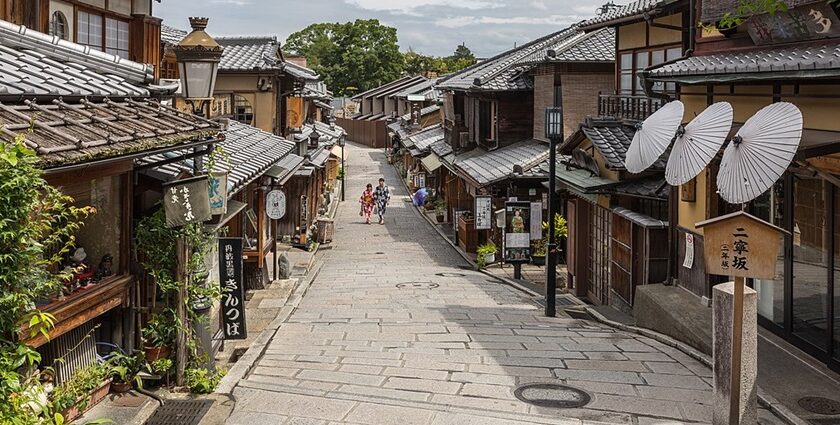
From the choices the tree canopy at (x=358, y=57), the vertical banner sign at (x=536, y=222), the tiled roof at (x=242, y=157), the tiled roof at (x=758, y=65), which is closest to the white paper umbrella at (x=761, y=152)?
the tiled roof at (x=758, y=65)

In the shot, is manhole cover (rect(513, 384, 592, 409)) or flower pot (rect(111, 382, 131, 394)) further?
manhole cover (rect(513, 384, 592, 409))

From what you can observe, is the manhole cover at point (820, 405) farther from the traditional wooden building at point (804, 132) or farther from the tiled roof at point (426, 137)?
the tiled roof at point (426, 137)

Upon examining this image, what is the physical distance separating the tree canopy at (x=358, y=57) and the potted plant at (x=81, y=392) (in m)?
91.9

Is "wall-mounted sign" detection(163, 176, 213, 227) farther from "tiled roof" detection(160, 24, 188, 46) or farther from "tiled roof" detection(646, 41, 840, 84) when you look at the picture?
"tiled roof" detection(160, 24, 188, 46)

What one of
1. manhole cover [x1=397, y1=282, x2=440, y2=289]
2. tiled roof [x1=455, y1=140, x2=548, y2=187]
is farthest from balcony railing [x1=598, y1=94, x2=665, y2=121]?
manhole cover [x1=397, y1=282, x2=440, y2=289]

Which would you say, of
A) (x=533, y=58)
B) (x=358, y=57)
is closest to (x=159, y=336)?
(x=533, y=58)

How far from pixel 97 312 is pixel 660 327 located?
33.6 feet

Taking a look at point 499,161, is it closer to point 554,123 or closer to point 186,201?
point 554,123

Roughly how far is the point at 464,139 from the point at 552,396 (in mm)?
27220

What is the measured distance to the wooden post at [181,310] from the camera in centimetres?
1077

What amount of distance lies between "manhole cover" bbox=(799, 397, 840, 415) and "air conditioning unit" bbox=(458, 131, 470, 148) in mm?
27692

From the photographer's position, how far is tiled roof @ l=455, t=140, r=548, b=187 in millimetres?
26922

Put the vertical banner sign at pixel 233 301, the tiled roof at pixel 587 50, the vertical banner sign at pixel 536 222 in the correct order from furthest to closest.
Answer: the tiled roof at pixel 587 50 < the vertical banner sign at pixel 536 222 < the vertical banner sign at pixel 233 301

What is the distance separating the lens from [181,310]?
36.1 ft
